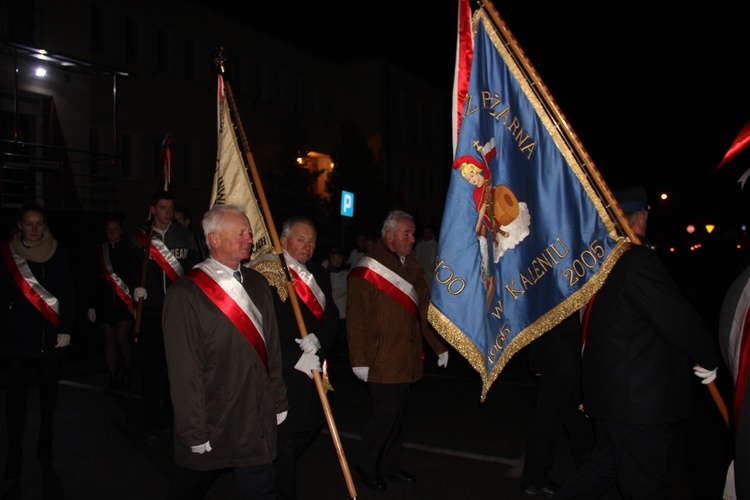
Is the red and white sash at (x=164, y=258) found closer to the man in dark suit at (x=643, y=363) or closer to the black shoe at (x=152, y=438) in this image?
the black shoe at (x=152, y=438)

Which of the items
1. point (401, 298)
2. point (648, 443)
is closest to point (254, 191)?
point (401, 298)

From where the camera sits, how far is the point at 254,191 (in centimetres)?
447

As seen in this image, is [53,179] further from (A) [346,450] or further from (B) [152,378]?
(A) [346,450]

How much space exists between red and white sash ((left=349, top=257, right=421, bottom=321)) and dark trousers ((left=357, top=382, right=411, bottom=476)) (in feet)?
2.09

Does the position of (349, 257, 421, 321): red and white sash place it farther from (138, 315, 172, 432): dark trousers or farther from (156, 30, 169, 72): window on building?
(156, 30, 169, 72): window on building

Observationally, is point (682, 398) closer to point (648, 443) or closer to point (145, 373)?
point (648, 443)

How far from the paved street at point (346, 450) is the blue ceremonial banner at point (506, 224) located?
5.18 feet

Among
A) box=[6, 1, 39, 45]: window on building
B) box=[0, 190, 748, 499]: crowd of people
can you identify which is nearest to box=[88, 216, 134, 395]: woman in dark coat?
box=[0, 190, 748, 499]: crowd of people

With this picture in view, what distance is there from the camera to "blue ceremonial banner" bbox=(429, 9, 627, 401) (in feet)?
12.0

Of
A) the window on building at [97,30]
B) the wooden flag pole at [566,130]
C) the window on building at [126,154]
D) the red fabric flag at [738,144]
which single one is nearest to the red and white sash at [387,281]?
the wooden flag pole at [566,130]

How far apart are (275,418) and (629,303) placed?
2.00 meters

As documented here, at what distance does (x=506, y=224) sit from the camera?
12.8 feet

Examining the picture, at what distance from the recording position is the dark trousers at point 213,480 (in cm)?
330

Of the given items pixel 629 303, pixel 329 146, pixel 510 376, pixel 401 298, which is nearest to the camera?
pixel 629 303
